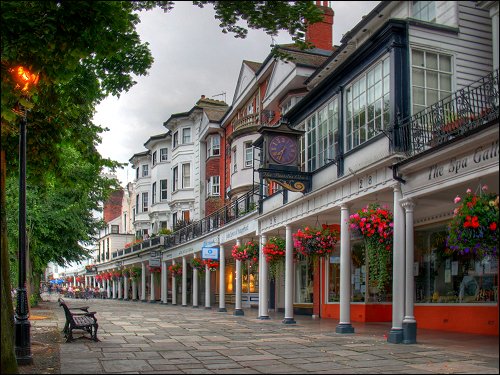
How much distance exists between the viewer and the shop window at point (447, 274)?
14.9 m

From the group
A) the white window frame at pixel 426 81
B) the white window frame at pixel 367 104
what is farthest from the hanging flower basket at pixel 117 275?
the white window frame at pixel 426 81

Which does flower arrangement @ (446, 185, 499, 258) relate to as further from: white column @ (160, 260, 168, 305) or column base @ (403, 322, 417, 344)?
white column @ (160, 260, 168, 305)

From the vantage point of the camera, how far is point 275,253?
21375mm

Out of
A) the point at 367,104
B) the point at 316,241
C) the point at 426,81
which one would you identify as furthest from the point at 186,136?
the point at 426,81

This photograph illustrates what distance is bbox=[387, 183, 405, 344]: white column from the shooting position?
13.2 meters

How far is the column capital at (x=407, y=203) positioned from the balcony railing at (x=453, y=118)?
3.24 ft

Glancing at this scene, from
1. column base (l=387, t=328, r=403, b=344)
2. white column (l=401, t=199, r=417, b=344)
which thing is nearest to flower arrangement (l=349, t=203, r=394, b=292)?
white column (l=401, t=199, r=417, b=344)

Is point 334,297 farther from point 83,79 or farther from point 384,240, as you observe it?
point 83,79

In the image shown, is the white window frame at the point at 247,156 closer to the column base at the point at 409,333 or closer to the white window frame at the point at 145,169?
the column base at the point at 409,333

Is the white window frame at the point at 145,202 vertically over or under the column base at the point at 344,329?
over

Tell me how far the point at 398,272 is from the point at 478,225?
438 centimetres

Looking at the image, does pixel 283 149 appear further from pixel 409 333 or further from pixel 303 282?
pixel 303 282

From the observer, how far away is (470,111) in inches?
439

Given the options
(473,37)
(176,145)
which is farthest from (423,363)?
(176,145)
